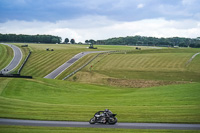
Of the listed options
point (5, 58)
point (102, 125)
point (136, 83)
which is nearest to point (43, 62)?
point (5, 58)

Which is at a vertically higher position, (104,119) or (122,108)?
(104,119)

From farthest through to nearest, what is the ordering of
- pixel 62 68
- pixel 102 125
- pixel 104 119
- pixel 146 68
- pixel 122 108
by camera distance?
pixel 62 68, pixel 146 68, pixel 122 108, pixel 104 119, pixel 102 125

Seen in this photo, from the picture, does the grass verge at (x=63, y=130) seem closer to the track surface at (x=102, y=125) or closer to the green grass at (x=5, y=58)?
the track surface at (x=102, y=125)

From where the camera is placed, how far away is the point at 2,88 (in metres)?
44.6

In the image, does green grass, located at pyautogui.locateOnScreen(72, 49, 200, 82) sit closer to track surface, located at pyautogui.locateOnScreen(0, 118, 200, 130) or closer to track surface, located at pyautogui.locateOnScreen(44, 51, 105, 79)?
track surface, located at pyautogui.locateOnScreen(44, 51, 105, 79)

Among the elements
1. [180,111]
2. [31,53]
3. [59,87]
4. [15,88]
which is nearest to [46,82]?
[59,87]

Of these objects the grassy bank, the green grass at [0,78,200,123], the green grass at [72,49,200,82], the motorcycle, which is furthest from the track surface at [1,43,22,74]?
the motorcycle

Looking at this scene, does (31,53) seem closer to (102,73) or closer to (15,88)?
(102,73)

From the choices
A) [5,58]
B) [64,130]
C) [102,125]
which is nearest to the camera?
[64,130]

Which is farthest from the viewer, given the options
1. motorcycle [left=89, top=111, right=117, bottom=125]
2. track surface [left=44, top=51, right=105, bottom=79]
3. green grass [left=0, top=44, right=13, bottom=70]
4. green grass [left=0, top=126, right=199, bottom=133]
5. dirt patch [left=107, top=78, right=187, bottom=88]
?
green grass [left=0, top=44, right=13, bottom=70]

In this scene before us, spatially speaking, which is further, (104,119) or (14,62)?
(14,62)

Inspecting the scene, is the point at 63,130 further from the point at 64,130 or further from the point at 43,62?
the point at 43,62

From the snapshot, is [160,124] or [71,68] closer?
[160,124]

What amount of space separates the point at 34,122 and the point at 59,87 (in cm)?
2473
